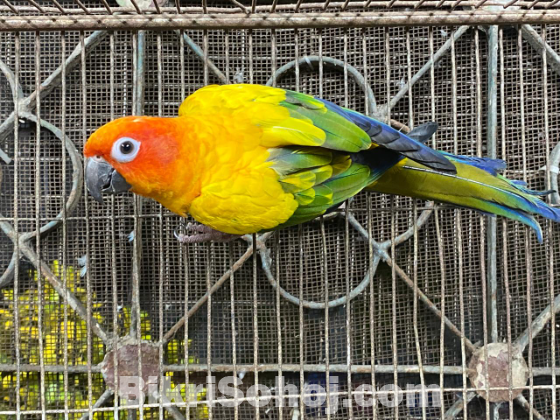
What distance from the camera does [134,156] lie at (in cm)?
111

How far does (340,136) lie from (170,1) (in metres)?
1.09

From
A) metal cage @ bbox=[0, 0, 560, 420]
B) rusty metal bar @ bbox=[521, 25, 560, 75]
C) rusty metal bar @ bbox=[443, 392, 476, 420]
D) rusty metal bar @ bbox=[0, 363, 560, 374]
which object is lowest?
rusty metal bar @ bbox=[443, 392, 476, 420]

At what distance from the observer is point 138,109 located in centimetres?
166

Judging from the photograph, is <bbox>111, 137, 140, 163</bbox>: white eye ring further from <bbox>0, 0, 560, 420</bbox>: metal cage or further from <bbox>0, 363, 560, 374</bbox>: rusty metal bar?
<bbox>0, 363, 560, 374</bbox>: rusty metal bar

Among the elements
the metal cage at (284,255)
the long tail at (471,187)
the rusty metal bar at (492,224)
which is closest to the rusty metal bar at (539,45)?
the metal cage at (284,255)

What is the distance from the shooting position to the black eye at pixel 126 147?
110cm

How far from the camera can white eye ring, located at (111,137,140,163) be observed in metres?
1.10

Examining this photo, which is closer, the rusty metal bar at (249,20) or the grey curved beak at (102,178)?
the grey curved beak at (102,178)

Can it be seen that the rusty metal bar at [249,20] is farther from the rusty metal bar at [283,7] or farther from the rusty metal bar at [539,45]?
the rusty metal bar at [539,45]

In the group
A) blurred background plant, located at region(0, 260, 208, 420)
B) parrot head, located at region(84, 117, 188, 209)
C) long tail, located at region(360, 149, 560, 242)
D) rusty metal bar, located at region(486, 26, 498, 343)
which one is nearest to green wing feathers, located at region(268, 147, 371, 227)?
long tail, located at region(360, 149, 560, 242)

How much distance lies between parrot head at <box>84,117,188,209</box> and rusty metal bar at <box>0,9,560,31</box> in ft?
1.01

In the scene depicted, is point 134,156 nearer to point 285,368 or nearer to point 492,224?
point 285,368

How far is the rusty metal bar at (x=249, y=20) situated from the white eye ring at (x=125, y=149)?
38 centimetres

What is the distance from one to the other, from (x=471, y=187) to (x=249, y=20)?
818 millimetres
